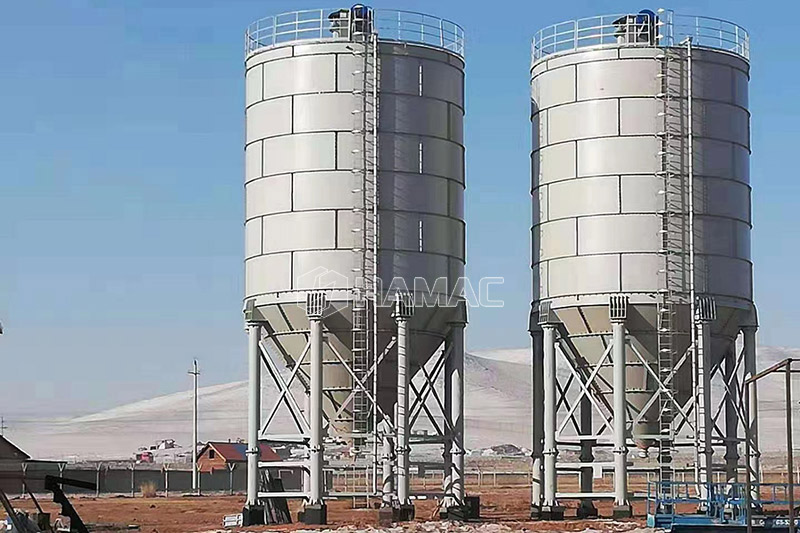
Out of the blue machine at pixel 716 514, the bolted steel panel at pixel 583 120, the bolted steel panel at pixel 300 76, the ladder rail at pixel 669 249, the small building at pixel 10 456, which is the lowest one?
the blue machine at pixel 716 514

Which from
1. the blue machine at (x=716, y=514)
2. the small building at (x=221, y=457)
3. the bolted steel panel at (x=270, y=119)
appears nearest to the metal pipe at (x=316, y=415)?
the bolted steel panel at (x=270, y=119)

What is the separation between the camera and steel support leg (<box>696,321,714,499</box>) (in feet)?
132

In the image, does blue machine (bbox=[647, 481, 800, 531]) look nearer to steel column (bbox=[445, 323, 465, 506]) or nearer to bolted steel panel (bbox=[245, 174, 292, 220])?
steel column (bbox=[445, 323, 465, 506])

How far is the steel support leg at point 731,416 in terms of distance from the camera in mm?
41969

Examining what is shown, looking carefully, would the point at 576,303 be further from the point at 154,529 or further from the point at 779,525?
the point at 154,529

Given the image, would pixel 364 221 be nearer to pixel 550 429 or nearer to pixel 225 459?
pixel 550 429

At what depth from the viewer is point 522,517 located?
144 ft

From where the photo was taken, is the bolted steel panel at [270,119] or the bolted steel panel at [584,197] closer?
the bolted steel panel at [584,197]

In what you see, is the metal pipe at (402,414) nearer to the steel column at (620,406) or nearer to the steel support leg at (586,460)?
the steel support leg at (586,460)

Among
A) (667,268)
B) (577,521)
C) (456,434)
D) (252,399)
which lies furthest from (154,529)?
(667,268)

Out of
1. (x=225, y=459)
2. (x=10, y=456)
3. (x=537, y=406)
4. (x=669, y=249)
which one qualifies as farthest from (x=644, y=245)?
(x=225, y=459)

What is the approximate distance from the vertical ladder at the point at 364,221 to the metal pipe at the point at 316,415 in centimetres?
114

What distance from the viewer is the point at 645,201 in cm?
4091

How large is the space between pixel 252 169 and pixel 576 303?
9.60m
